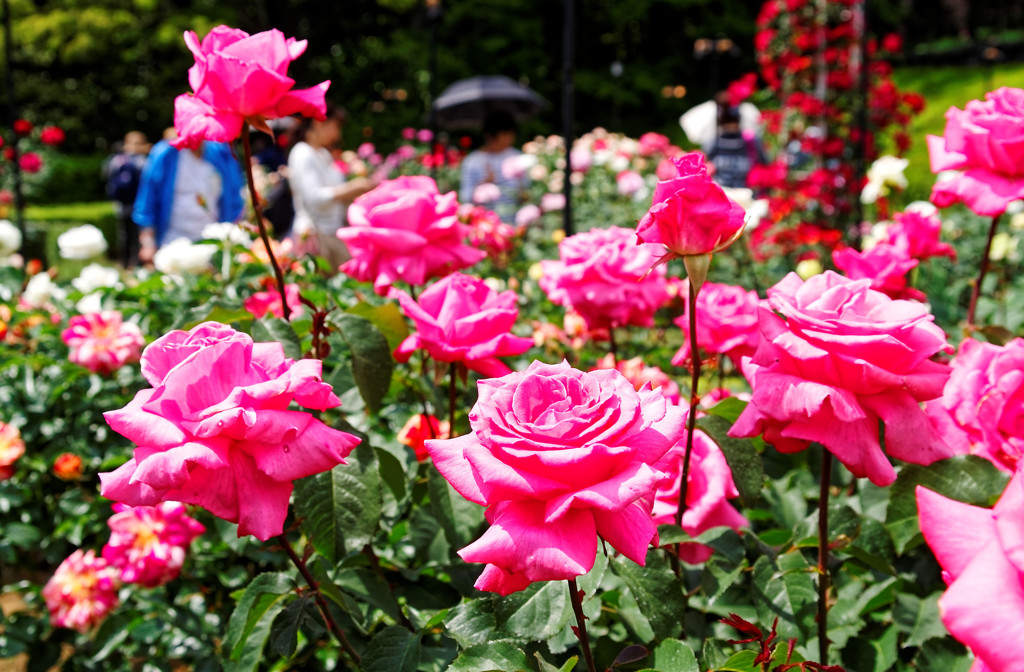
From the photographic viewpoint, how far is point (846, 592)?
36.0 inches

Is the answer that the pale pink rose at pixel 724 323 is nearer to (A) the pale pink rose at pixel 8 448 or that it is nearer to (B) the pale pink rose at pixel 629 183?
(A) the pale pink rose at pixel 8 448

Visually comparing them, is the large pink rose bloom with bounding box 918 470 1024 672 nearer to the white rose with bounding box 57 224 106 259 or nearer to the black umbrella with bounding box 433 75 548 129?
the white rose with bounding box 57 224 106 259

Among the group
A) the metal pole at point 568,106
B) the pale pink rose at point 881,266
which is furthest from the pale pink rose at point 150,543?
the metal pole at point 568,106

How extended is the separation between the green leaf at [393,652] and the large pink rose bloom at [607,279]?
571 mm

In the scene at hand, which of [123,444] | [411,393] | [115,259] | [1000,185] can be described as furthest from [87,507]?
[115,259]

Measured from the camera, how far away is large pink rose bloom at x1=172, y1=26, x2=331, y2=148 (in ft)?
2.59

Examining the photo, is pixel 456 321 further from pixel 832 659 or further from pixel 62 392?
pixel 62 392

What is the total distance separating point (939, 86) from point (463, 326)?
1737cm

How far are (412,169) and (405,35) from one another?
972cm

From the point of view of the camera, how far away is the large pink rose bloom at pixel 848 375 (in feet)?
1.93

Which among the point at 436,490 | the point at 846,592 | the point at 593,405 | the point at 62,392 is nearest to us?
the point at 593,405

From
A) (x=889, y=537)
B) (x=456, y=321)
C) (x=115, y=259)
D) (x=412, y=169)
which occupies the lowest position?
(x=115, y=259)

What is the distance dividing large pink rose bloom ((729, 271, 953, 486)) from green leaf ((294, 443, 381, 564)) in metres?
0.36

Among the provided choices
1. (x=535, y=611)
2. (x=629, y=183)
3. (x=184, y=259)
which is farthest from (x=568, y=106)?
(x=629, y=183)
